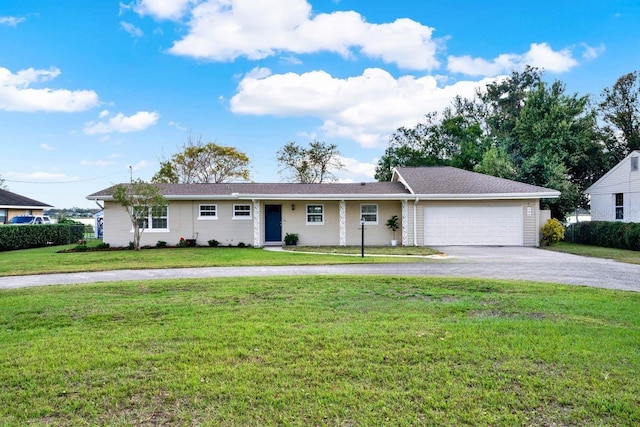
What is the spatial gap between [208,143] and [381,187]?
21.9m

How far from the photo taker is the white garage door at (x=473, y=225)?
18.6 m

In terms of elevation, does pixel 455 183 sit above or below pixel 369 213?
above

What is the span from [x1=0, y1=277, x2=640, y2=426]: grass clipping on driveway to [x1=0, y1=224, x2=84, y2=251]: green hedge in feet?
53.0

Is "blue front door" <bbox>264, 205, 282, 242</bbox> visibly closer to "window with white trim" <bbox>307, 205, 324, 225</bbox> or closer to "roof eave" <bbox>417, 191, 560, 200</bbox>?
"window with white trim" <bbox>307, 205, 324, 225</bbox>

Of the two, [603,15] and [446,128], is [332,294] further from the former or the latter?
[446,128]

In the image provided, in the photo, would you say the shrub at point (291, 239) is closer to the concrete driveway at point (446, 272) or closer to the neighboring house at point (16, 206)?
the concrete driveway at point (446, 272)

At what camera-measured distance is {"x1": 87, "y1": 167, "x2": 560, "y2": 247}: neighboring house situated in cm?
1853

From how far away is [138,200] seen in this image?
17.5m

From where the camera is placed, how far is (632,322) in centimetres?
509

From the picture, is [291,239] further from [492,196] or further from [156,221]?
[492,196]

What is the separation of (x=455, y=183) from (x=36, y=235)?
21434mm

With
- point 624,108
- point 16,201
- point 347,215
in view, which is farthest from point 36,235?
point 624,108

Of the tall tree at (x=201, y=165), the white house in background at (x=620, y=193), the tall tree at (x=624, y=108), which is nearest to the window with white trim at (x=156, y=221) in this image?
the tall tree at (x=201, y=165)

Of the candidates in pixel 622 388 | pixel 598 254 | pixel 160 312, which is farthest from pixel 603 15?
pixel 160 312
